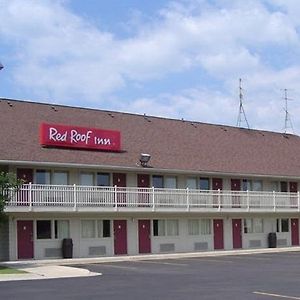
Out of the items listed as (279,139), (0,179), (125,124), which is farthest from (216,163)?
(0,179)

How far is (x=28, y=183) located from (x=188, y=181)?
9966 mm

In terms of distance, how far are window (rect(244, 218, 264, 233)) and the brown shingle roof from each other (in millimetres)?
2943

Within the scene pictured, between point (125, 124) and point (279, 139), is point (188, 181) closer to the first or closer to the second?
point (125, 124)

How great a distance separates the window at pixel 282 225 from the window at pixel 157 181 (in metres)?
9.19

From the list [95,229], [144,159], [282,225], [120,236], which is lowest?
[120,236]

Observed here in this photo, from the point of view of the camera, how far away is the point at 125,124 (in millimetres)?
38562

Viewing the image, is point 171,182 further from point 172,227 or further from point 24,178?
point 24,178

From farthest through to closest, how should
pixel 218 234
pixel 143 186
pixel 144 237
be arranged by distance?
pixel 218 234 → pixel 143 186 → pixel 144 237

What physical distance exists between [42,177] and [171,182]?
7.73 m

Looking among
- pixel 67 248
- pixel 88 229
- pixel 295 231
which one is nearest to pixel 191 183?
pixel 88 229

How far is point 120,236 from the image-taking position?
113 ft

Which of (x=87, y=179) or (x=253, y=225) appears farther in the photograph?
(x=253, y=225)

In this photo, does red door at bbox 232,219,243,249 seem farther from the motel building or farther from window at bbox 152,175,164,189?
window at bbox 152,175,164,189

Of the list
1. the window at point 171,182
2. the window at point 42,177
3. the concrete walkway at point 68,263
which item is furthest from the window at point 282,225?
the window at point 42,177
